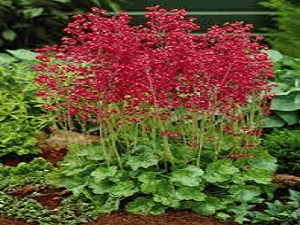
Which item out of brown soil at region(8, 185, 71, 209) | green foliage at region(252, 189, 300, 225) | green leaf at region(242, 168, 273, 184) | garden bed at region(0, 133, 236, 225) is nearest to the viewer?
green foliage at region(252, 189, 300, 225)

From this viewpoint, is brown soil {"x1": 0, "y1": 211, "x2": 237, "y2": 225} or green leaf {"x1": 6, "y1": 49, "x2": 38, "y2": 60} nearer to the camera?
brown soil {"x1": 0, "y1": 211, "x2": 237, "y2": 225}

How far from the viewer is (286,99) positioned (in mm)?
6977

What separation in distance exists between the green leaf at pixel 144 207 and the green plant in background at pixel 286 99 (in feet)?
5.61

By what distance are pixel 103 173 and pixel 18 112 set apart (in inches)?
63.9

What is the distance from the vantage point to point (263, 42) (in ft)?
30.4

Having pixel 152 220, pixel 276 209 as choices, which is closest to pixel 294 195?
pixel 276 209

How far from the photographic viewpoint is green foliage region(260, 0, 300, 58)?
7797 mm

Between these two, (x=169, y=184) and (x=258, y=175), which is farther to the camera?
(x=258, y=175)

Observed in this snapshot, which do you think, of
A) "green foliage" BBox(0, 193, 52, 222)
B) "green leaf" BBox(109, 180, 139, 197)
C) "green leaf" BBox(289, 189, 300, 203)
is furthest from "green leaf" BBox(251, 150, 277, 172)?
"green foliage" BBox(0, 193, 52, 222)

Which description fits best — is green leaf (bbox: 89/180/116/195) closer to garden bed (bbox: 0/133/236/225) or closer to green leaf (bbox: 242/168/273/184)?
garden bed (bbox: 0/133/236/225)

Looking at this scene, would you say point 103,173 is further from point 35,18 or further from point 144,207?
point 35,18

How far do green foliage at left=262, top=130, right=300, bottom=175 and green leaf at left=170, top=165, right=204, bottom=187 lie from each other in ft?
3.09

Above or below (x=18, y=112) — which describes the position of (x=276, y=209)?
below

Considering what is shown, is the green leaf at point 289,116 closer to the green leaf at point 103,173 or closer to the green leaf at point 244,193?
the green leaf at point 244,193
